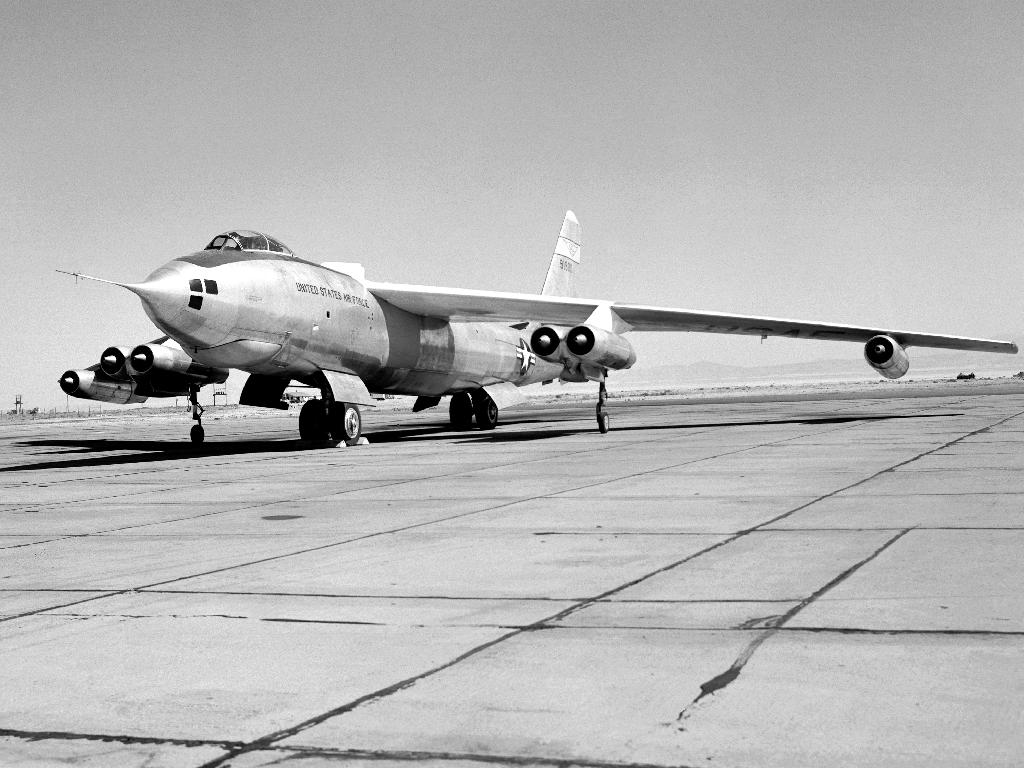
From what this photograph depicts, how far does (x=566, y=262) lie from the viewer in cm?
3459

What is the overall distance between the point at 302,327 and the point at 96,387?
1140 cm

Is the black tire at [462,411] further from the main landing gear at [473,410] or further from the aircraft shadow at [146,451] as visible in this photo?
the aircraft shadow at [146,451]

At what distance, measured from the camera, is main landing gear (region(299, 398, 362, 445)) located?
21219 millimetres

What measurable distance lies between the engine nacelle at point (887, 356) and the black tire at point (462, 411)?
10422 millimetres

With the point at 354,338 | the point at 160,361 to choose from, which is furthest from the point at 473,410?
the point at 160,361

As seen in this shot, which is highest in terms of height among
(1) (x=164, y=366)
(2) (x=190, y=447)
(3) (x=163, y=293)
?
(3) (x=163, y=293)

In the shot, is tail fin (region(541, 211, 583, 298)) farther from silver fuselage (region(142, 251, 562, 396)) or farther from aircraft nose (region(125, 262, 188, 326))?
aircraft nose (region(125, 262, 188, 326))

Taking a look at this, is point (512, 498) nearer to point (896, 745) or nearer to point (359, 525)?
point (359, 525)

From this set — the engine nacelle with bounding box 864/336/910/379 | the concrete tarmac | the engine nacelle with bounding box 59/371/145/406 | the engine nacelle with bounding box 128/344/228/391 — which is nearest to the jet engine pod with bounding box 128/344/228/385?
the engine nacelle with bounding box 128/344/228/391

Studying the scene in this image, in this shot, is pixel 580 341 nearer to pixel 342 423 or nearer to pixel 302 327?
pixel 342 423

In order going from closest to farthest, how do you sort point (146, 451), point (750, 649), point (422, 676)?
point (422, 676) → point (750, 649) → point (146, 451)

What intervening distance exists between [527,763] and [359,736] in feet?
2.01

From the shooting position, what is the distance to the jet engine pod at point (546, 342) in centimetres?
2350

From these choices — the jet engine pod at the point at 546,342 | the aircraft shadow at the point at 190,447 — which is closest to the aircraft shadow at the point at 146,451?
the aircraft shadow at the point at 190,447
